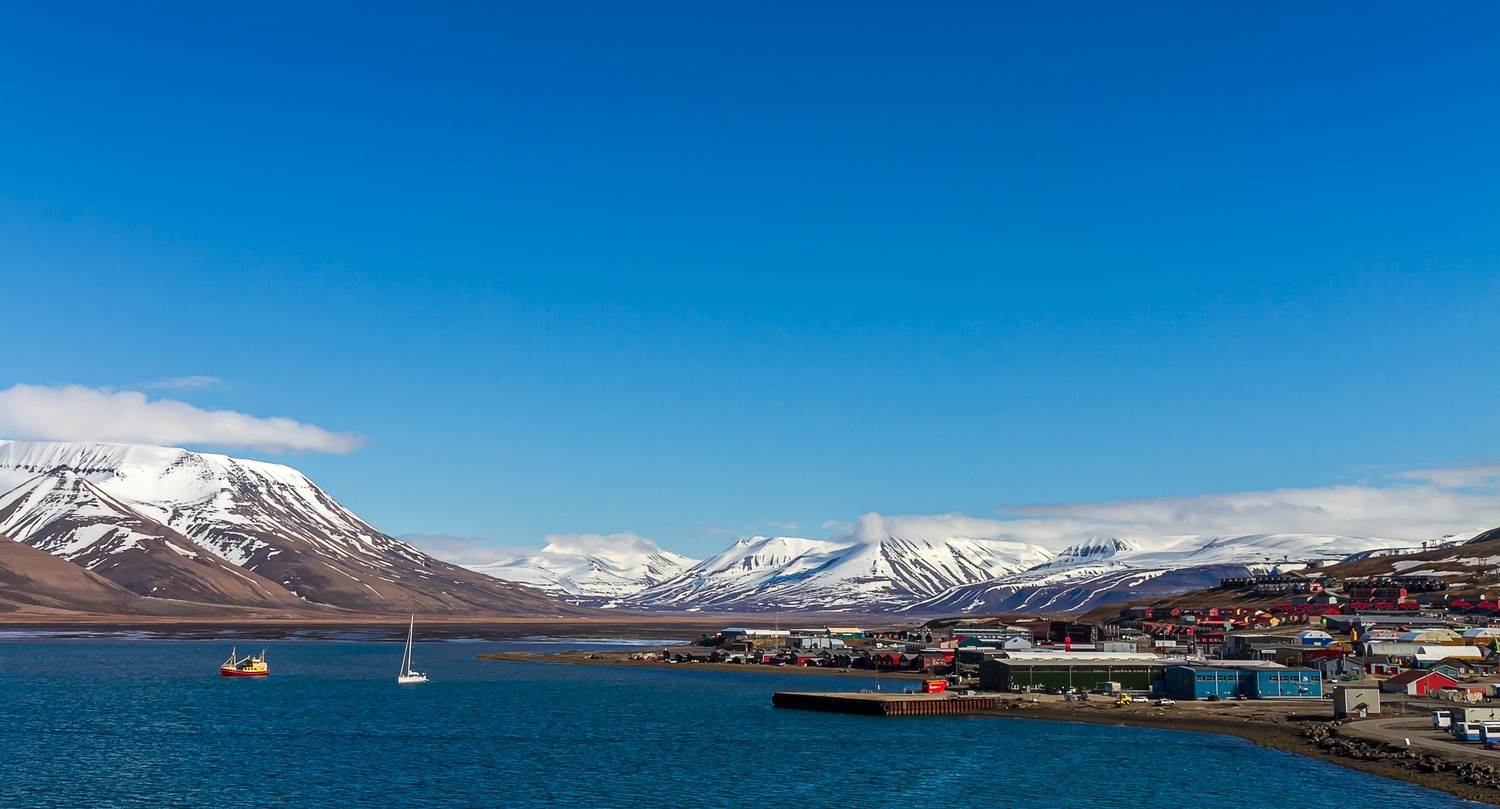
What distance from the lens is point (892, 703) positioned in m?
122

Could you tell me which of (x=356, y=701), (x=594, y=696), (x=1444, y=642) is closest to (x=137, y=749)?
(x=356, y=701)

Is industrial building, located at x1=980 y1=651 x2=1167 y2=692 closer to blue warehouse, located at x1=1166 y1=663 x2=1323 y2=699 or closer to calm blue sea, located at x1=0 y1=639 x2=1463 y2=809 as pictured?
blue warehouse, located at x1=1166 y1=663 x2=1323 y2=699

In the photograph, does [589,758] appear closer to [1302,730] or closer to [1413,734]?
[1302,730]

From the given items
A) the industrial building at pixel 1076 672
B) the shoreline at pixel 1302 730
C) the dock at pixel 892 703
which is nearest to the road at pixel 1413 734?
the shoreline at pixel 1302 730

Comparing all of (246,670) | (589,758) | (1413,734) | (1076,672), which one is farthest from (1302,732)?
(246,670)

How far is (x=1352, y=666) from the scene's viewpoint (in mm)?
142000

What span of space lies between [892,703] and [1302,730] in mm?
36679

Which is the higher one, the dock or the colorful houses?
the colorful houses

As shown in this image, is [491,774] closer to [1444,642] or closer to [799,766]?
[799,766]

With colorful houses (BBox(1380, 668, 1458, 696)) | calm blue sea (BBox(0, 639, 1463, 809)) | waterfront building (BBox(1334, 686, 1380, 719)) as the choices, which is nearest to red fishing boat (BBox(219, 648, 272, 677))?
calm blue sea (BBox(0, 639, 1463, 809))

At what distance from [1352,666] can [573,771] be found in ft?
317

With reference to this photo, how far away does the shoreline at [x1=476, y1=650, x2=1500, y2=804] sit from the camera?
7625 centimetres

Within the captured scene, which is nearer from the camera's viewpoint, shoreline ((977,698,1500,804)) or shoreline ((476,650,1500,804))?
shoreline ((977,698,1500,804))

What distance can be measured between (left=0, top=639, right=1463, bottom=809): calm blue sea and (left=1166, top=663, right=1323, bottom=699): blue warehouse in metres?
21.3
